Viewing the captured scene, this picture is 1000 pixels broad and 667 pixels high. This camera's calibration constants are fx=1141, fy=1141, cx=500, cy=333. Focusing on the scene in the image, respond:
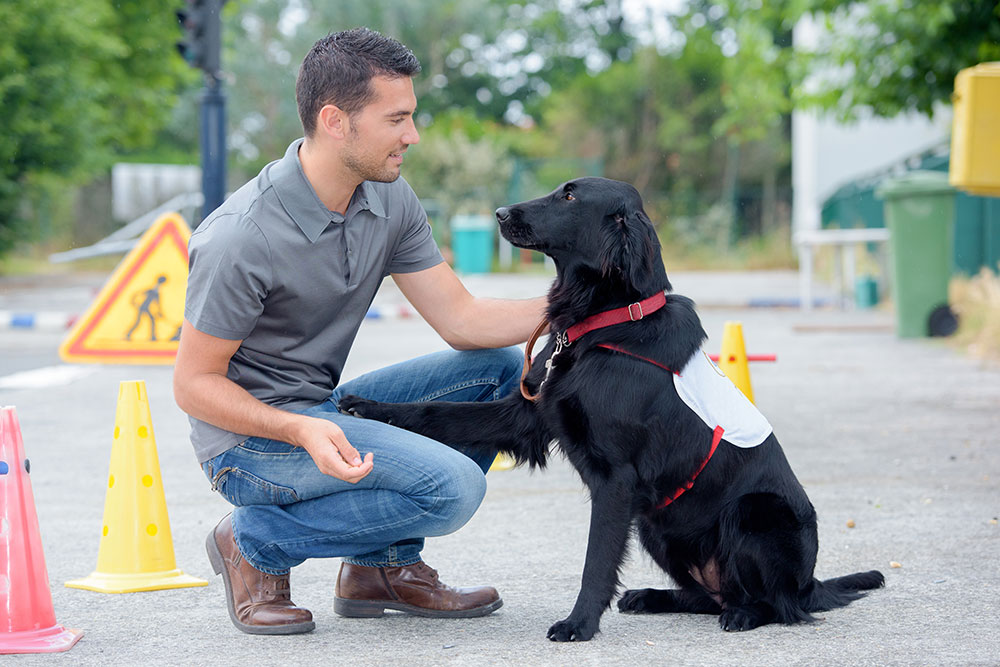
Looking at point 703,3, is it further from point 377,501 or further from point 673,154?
point 377,501

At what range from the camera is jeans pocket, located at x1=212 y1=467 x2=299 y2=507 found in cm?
308

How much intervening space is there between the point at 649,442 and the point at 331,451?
33.4 inches

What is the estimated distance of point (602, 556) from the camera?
300cm

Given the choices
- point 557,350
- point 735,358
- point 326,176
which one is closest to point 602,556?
point 557,350

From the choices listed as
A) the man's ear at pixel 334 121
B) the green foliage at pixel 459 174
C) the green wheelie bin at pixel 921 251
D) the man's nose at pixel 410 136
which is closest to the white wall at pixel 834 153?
the green foliage at pixel 459 174

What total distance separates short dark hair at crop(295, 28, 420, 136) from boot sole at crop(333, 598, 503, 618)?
1375mm

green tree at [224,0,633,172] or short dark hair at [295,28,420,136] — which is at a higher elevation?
green tree at [224,0,633,172]

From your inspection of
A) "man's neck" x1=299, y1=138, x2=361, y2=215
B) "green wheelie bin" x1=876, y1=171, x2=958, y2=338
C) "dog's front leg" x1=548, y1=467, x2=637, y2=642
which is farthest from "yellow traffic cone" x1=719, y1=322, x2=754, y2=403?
"green wheelie bin" x1=876, y1=171, x2=958, y2=338

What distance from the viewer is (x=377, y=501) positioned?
3.06m

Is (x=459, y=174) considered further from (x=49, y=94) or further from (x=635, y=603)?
(x=635, y=603)

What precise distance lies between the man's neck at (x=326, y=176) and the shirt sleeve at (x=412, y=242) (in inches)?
11.4

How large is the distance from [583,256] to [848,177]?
2369cm

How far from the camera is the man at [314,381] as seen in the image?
301 centimetres

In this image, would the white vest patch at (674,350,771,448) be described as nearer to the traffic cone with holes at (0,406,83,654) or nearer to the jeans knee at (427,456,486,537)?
the jeans knee at (427,456,486,537)
